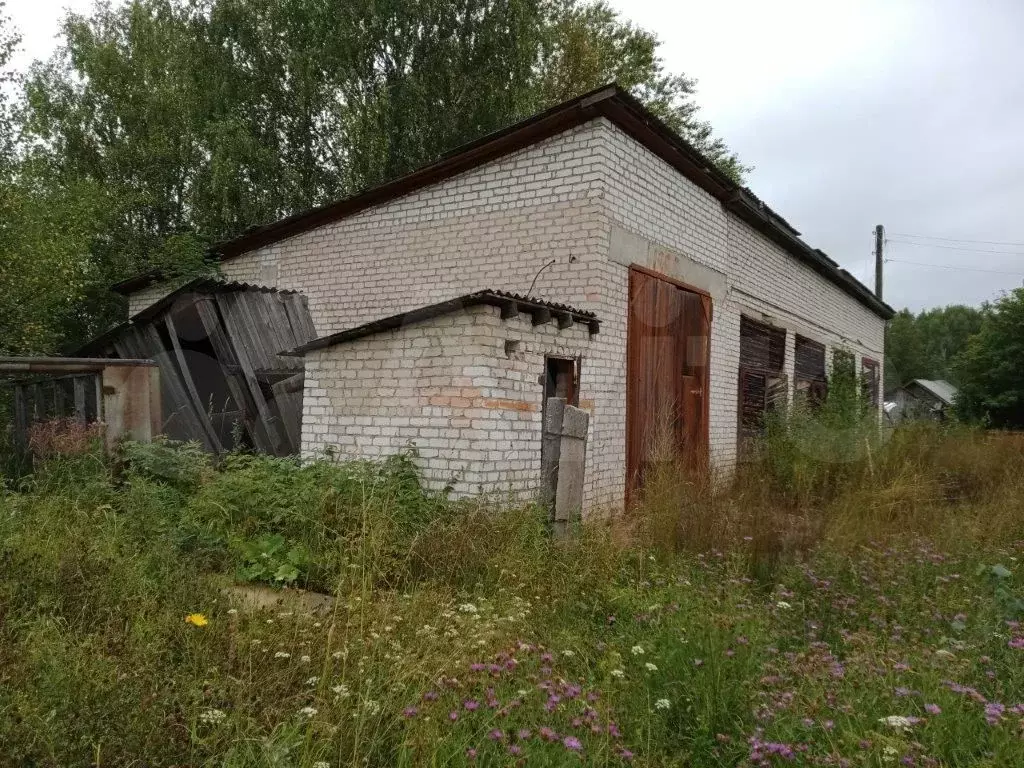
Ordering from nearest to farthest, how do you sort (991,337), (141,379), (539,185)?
1. (141,379)
2. (539,185)
3. (991,337)

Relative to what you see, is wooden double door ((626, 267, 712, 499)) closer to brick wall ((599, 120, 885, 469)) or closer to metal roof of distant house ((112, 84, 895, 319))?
brick wall ((599, 120, 885, 469))

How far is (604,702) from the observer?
279 centimetres

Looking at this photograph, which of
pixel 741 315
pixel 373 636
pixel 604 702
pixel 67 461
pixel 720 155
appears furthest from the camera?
pixel 720 155

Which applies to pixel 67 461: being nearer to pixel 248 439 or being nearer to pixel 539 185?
pixel 248 439

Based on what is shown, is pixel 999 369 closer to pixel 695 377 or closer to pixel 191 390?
pixel 695 377

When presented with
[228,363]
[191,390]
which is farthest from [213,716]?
[191,390]

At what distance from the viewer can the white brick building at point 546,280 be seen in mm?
5852

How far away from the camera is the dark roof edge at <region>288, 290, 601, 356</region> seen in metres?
5.37

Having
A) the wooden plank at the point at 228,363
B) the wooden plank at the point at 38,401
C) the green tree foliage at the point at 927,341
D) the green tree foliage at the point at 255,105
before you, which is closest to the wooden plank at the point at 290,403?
the wooden plank at the point at 228,363

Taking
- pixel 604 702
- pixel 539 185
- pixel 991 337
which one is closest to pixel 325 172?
pixel 539 185

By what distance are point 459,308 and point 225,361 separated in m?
4.19

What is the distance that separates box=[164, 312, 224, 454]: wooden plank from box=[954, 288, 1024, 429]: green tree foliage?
25.9 m

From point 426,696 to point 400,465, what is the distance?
3261mm

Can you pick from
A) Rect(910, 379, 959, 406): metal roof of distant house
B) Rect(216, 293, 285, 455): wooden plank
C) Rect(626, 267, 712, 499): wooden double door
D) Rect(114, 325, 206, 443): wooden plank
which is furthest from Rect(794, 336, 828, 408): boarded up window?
Rect(910, 379, 959, 406): metal roof of distant house
